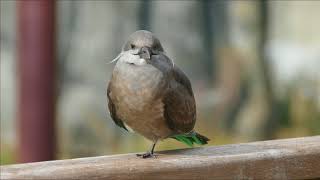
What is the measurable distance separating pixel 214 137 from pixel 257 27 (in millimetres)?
1037

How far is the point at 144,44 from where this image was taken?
316 cm

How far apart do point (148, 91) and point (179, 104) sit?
6.3 inches

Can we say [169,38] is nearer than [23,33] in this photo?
No

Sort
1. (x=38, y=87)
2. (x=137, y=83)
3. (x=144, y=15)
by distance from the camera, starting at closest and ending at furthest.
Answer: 1. (x=137, y=83)
2. (x=38, y=87)
3. (x=144, y=15)

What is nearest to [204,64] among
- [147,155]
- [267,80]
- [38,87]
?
[267,80]

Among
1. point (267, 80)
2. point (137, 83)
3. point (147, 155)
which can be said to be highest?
point (137, 83)

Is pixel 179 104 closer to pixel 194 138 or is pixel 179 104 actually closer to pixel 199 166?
pixel 194 138

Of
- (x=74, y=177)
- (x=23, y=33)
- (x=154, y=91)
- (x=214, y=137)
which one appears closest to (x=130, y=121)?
(x=154, y=91)

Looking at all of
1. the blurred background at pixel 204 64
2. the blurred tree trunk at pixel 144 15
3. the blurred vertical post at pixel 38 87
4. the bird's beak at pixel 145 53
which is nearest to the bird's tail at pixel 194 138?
the bird's beak at pixel 145 53

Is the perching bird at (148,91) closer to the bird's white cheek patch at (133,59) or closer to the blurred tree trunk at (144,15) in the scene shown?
the bird's white cheek patch at (133,59)

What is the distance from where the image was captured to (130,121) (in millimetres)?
3385

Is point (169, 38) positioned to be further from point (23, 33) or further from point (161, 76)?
point (161, 76)

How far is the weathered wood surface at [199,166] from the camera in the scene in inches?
107

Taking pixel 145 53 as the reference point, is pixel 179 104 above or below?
below
